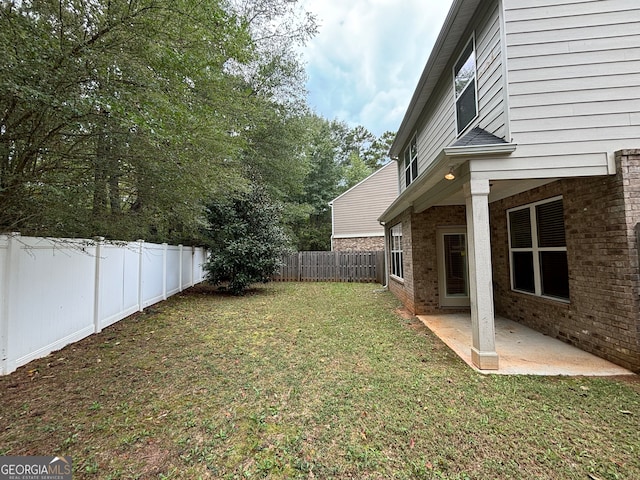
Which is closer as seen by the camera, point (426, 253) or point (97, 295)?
point (97, 295)

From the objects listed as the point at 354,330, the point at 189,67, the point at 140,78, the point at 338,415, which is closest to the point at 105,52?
the point at 140,78

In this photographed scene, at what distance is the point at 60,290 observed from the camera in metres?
4.02

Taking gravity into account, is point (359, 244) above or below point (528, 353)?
above

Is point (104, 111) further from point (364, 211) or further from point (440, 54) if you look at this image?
point (364, 211)

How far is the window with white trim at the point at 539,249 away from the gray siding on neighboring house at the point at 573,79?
115 centimetres

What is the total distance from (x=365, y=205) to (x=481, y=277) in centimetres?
1302

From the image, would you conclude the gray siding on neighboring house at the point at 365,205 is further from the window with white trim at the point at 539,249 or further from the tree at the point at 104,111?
the tree at the point at 104,111

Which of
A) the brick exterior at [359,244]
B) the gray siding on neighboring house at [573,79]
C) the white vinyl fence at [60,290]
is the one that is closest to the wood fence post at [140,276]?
the white vinyl fence at [60,290]

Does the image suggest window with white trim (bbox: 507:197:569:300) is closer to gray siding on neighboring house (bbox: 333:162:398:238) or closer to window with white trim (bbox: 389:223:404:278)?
window with white trim (bbox: 389:223:404:278)

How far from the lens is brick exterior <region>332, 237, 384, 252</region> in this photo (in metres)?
15.6

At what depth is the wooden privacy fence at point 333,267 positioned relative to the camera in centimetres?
1329

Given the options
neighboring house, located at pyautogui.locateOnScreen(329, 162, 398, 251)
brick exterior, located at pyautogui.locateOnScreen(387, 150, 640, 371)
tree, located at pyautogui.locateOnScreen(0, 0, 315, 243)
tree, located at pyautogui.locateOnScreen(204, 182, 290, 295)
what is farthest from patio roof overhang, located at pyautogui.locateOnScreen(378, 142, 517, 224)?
neighboring house, located at pyautogui.locateOnScreen(329, 162, 398, 251)


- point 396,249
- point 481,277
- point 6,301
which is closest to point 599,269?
point 481,277

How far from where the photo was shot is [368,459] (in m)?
2.01
